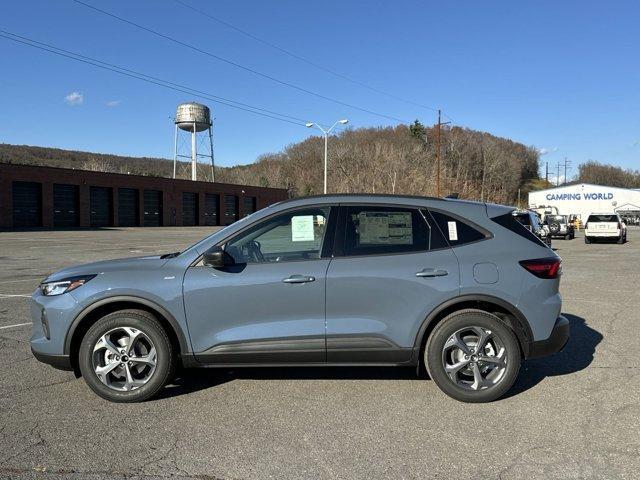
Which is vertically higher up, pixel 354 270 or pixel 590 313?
pixel 354 270

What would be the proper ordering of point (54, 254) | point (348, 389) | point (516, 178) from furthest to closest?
point (516, 178)
point (54, 254)
point (348, 389)

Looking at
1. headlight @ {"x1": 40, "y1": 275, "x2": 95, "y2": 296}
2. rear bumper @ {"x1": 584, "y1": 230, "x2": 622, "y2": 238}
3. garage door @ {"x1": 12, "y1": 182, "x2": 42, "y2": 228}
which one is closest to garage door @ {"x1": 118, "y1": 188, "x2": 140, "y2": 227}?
garage door @ {"x1": 12, "y1": 182, "x2": 42, "y2": 228}

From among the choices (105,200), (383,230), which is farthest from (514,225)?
(105,200)

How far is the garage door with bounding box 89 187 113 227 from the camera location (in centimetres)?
5041

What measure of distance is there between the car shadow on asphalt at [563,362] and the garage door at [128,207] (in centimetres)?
5209

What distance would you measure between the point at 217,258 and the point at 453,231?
77.8 inches

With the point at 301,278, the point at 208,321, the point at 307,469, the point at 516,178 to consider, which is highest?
the point at 516,178

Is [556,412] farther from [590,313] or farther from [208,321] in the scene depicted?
[590,313]

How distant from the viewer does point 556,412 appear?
14.0 ft

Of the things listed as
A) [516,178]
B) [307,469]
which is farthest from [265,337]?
[516,178]

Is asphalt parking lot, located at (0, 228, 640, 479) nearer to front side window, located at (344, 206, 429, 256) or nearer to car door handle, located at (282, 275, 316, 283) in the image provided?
car door handle, located at (282, 275, 316, 283)

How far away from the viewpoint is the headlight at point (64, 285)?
446 cm

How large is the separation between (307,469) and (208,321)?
1.53m

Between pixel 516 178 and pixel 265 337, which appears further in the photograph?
pixel 516 178
